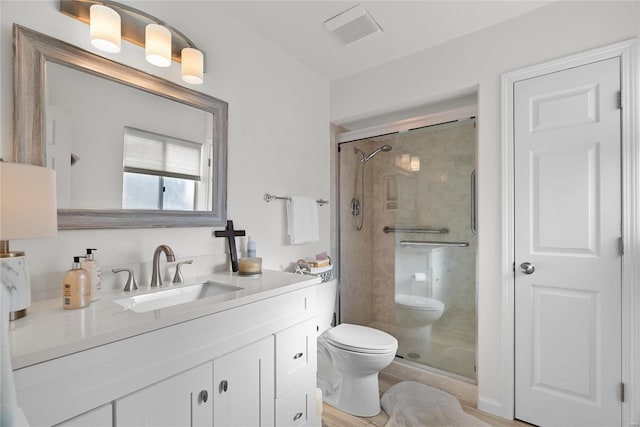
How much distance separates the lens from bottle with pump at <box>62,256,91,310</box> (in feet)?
3.39

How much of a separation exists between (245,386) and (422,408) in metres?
1.25

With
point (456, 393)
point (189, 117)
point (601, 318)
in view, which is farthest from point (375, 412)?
point (189, 117)

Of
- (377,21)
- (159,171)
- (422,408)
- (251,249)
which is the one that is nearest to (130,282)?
(159,171)

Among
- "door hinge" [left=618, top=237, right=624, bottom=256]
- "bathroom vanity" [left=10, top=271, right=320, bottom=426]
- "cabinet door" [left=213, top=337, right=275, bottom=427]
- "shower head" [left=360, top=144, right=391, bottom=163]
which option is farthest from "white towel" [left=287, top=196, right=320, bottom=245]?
"door hinge" [left=618, top=237, right=624, bottom=256]

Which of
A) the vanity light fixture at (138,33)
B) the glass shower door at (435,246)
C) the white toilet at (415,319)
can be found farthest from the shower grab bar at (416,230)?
the vanity light fixture at (138,33)

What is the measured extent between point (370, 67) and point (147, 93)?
1.66 meters

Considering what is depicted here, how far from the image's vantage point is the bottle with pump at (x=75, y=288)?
1032 mm

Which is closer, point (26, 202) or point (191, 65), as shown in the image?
point (26, 202)

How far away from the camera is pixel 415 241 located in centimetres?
257

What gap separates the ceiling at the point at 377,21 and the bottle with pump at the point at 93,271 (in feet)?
Result: 4.97

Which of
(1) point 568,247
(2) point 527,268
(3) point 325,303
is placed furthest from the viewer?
(3) point 325,303

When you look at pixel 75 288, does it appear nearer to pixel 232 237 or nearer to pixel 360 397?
pixel 232 237

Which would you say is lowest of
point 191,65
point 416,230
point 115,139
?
point 416,230

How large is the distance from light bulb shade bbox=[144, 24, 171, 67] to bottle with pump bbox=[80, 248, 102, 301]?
0.87 meters
